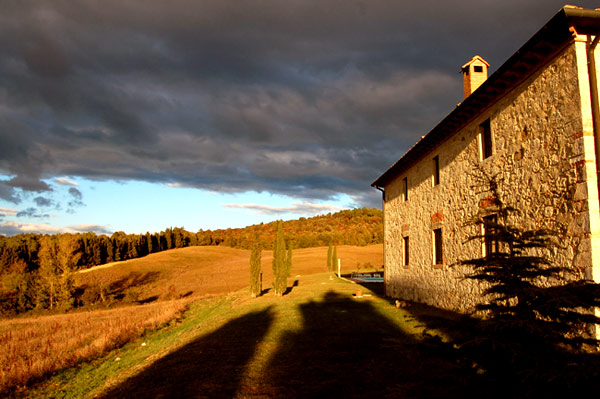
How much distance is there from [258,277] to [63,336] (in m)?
10.5

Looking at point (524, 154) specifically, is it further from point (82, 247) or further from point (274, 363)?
point (82, 247)

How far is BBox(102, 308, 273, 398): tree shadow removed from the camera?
657 cm

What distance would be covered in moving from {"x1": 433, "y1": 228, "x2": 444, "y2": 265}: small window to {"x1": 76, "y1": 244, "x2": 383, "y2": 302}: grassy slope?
21.3 m

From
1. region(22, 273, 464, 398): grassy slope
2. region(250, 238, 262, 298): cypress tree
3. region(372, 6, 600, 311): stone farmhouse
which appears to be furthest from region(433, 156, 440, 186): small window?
region(250, 238, 262, 298): cypress tree

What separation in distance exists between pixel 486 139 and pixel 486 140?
28 millimetres

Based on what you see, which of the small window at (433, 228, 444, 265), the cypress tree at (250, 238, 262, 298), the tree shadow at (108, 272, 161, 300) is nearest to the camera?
the small window at (433, 228, 444, 265)

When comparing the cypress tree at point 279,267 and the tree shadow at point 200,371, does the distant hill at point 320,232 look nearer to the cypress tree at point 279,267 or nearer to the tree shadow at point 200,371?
the cypress tree at point 279,267

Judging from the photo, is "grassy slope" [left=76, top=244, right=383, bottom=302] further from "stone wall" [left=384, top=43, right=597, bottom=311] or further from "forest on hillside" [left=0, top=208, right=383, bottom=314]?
"stone wall" [left=384, top=43, right=597, bottom=311]

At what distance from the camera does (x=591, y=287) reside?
319 centimetres

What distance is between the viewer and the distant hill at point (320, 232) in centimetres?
Result: 7538

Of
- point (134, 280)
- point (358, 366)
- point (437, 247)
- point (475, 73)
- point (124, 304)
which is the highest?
point (475, 73)

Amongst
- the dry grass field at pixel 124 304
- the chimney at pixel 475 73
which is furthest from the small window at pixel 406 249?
the dry grass field at pixel 124 304

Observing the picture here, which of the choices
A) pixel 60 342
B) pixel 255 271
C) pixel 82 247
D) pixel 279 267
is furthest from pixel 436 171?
pixel 82 247

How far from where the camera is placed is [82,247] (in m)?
55.3
